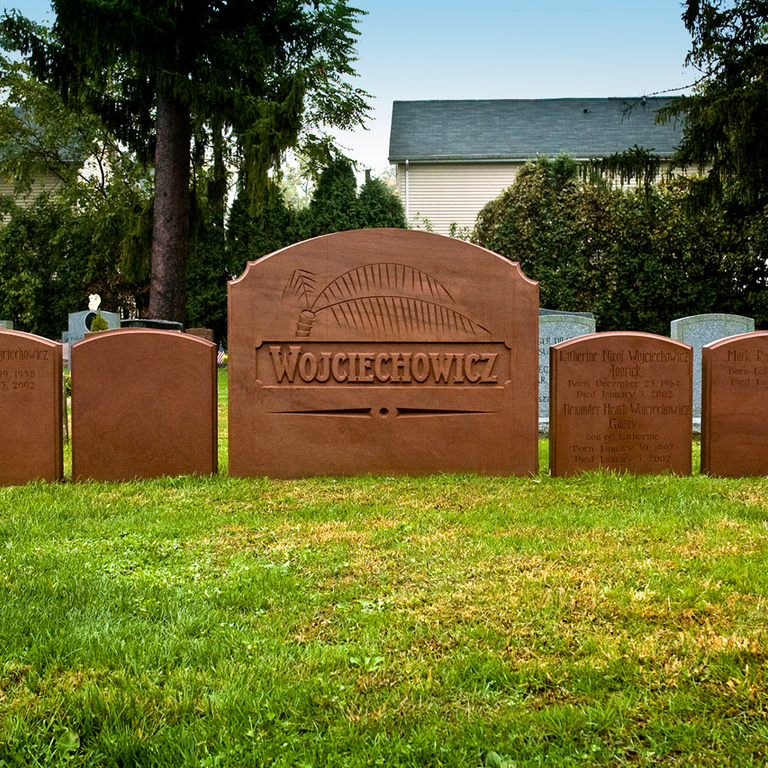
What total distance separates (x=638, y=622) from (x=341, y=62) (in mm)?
17106

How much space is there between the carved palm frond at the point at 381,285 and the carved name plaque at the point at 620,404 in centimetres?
114

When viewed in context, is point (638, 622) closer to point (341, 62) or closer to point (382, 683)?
point (382, 683)

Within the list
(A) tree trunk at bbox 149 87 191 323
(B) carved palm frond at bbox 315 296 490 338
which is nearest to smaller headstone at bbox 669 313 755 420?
(B) carved palm frond at bbox 315 296 490 338

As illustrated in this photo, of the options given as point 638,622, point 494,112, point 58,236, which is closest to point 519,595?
point 638,622

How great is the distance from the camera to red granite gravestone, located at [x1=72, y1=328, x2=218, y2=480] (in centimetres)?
586

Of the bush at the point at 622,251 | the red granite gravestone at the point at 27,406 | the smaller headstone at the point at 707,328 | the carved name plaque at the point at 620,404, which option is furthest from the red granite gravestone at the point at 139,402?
the bush at the point at 622,251

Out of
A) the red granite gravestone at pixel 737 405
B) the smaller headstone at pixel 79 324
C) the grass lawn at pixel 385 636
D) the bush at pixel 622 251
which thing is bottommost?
the grass lawn at pixel 385 636

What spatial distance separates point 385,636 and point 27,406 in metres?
4.27

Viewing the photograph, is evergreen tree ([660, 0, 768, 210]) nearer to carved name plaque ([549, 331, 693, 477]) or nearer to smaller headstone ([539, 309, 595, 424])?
smaller headstone ([539, 309, 595, 424])

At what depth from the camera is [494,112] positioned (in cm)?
2661

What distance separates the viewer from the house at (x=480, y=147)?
24250mm

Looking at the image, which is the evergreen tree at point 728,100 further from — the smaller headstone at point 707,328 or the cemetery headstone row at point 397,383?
the cemetery headstone row at point 397,383

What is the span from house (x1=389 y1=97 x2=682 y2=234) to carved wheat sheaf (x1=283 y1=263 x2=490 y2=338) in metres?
18.1

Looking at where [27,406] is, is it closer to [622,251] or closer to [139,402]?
[139,402]
